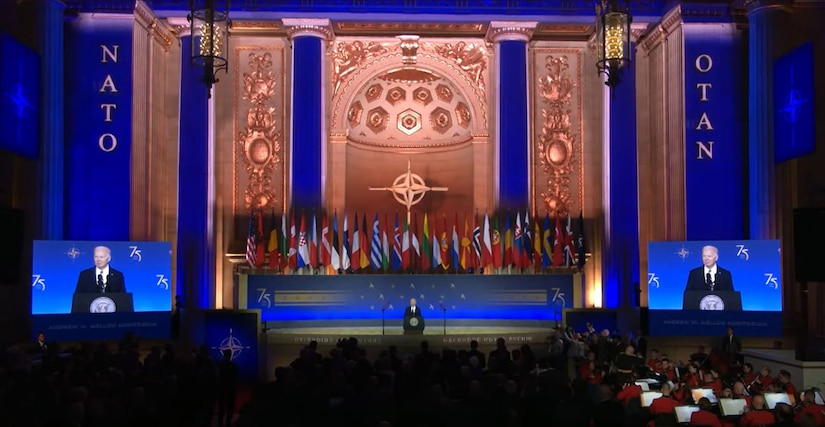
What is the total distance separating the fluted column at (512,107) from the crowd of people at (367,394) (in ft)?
33.6

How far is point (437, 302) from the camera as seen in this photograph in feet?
79.0


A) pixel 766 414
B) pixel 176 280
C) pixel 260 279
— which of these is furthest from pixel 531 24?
pixel 766 414

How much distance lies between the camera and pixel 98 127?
76.0 ft

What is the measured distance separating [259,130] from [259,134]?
13 centimetres

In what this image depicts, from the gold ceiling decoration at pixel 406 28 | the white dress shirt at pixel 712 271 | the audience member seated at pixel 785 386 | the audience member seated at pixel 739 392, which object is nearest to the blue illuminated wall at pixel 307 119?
the gold ceiling decoration at pixel 406 28

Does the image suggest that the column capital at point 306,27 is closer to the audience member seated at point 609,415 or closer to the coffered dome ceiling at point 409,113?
the coffered dome ceiling at point 409,113

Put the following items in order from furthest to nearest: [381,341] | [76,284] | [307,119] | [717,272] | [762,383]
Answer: [307,119]
[717,272]
[76,284]
[381,341]
[762,383]

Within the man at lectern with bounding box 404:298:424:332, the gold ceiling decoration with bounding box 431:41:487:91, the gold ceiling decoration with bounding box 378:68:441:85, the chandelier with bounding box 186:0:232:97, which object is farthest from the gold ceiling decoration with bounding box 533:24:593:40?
the chandelier with bounding box 186:0:232:97

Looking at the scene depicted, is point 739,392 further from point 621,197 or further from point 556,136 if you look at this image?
point 556,136

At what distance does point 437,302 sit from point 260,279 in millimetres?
4854

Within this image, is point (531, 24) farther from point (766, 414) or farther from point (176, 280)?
point (766, 414)

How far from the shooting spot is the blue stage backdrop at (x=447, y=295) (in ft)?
78.4

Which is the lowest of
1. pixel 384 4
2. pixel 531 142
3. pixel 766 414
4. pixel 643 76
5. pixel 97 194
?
pixel 766 414

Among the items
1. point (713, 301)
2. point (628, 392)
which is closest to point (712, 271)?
point (713, 301)
